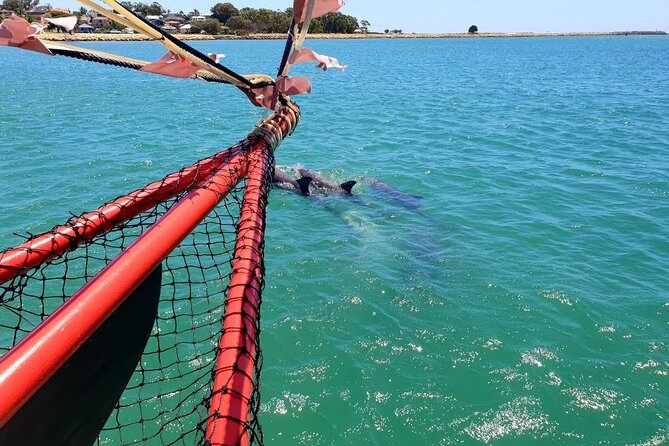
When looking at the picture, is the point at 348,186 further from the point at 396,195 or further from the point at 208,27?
the point at 208,27

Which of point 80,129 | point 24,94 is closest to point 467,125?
point 80,129

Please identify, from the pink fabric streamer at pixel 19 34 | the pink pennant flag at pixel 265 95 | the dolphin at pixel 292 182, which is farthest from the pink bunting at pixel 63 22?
the dolphin at pixel 292 182

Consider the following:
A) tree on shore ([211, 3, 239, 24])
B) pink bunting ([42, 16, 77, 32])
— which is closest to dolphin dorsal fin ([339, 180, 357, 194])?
pink bunting ([42, 16, 77, 32])

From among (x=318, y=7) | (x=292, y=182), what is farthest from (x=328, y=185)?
(x=318, y=7)

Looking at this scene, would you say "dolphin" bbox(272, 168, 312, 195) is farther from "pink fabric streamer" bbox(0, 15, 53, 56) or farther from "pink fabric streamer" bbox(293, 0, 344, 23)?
"pink fabric streamer" bbox(0, 15, 53, 56)

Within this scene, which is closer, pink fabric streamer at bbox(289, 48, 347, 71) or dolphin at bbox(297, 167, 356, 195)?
pink fabric streamer at bbox(289, 48, 347, 71)

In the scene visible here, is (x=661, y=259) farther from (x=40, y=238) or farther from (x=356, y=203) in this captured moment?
(x=40, y=238)

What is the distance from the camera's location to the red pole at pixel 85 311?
1429mm

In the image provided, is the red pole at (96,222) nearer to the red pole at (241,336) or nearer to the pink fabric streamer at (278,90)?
the pink fabric streamer at (278,90)

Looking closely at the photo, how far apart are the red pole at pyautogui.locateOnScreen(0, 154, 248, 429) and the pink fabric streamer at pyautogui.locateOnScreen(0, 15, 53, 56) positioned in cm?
110

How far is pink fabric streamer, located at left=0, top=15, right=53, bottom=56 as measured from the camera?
2451 millimetres

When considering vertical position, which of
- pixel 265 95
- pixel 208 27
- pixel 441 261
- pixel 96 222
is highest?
pixel 265 95

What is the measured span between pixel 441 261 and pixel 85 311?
8.83 m

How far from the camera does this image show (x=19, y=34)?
2484mm
